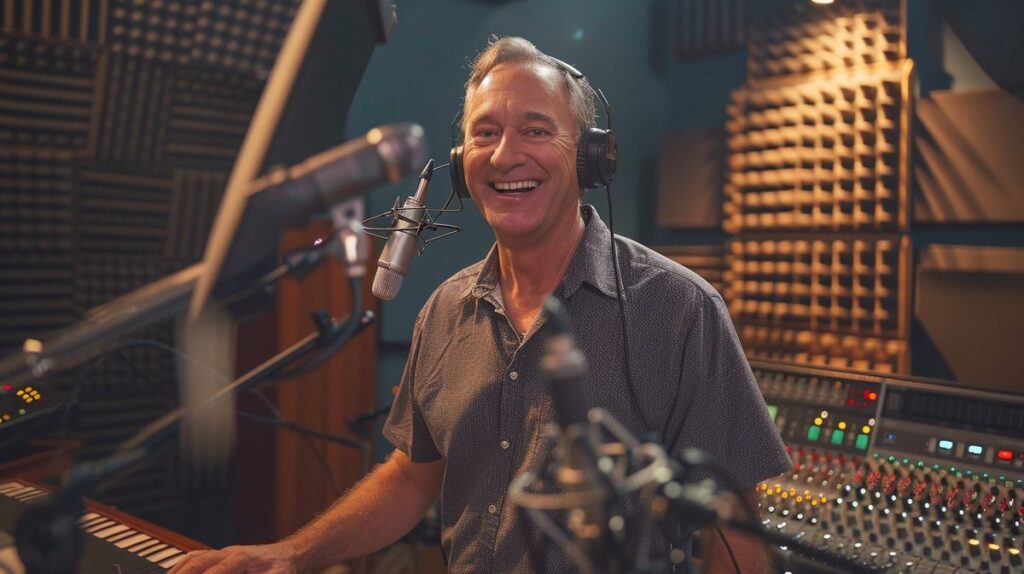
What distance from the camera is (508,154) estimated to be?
5.25 ft

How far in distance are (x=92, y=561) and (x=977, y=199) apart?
94.4 inches

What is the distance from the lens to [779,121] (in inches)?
111

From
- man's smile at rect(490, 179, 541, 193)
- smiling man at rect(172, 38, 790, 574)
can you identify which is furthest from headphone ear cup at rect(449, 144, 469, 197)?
man's smile at rect(490, 179, 541, 193)

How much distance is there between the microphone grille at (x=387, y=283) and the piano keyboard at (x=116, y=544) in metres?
0.62

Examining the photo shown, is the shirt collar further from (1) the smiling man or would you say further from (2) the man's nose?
(2) the man's nose

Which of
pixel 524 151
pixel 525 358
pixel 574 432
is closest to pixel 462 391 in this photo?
pixel 525 358

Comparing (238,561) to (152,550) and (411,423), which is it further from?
(411,423)

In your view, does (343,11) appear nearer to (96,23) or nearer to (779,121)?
(779,121)

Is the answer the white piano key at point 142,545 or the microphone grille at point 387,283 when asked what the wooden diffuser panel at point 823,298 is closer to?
the microphone grille at point 387,283

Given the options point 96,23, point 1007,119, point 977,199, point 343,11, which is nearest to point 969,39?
point 1007,119

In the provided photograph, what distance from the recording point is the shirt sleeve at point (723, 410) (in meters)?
1.45

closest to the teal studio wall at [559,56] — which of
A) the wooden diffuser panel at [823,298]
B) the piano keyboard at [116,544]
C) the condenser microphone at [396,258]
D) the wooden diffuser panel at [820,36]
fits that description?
the wooden diffuser panel at [820,36]

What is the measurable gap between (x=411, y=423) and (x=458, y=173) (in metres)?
0.54

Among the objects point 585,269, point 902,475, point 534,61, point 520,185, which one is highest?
point 534,61
